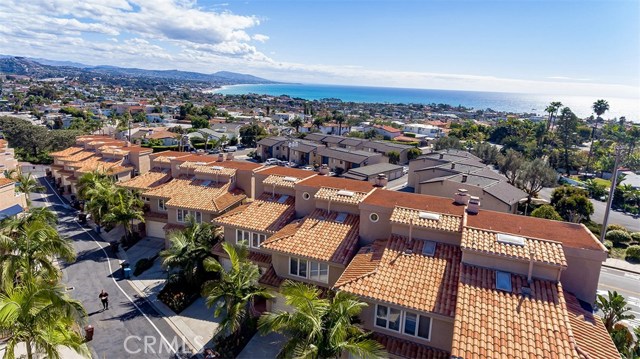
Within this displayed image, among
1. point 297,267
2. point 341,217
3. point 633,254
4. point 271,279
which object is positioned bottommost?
point 633,254

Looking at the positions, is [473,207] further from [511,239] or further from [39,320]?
[39,320]

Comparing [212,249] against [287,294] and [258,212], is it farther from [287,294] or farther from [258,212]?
[287,294]

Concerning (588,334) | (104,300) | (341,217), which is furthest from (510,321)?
(104,300)

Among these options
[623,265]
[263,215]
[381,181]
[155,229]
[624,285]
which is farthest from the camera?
[155,229]

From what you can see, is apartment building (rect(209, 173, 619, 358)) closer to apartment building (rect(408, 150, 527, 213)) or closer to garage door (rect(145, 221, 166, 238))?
garage door (rect(145, 221, 166, 238))

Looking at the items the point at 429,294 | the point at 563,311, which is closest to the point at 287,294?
the point at 429,294

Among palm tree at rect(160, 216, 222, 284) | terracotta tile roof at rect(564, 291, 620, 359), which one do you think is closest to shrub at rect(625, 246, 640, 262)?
terracotta tile roof at rect(564, 291, 620, 359)
